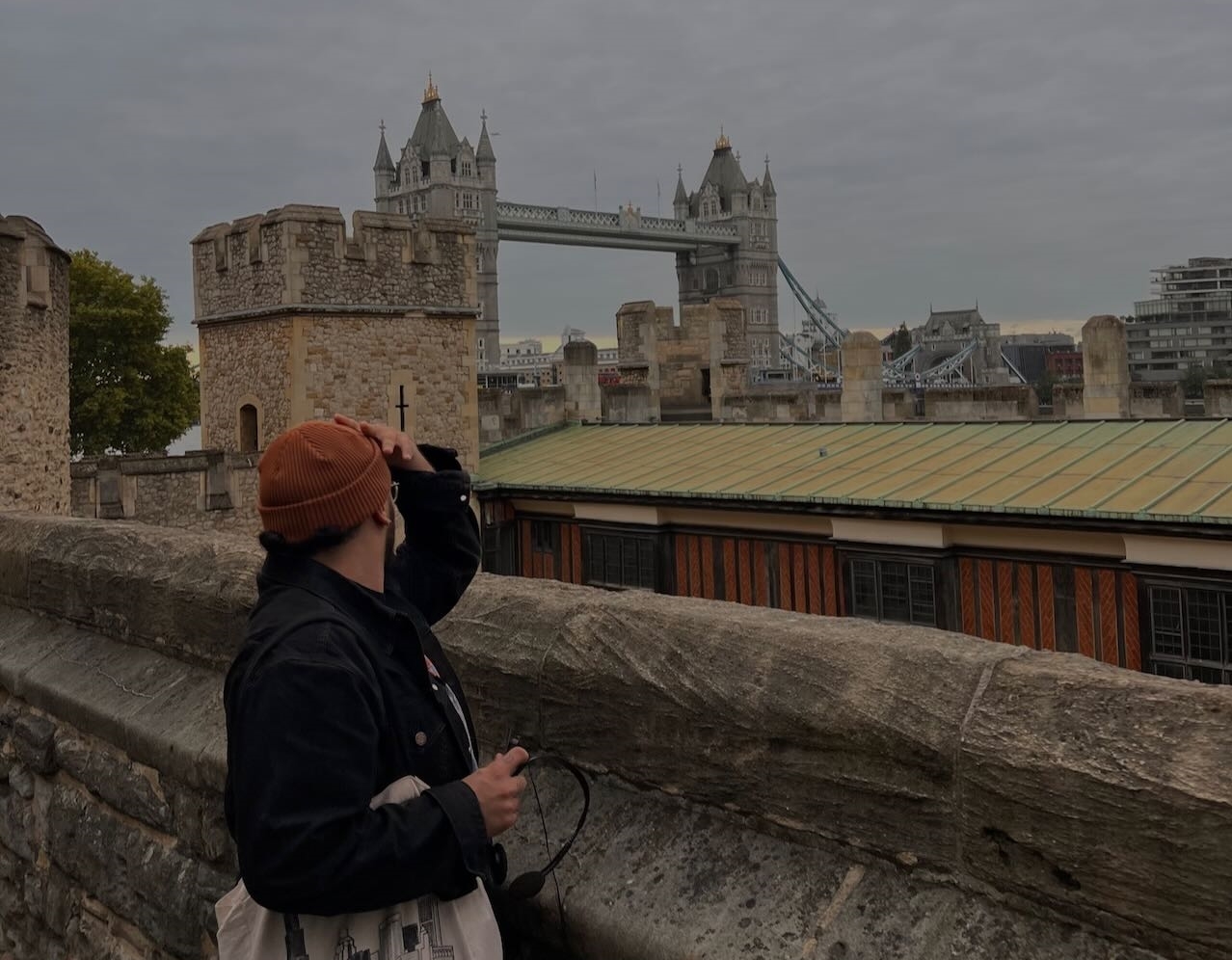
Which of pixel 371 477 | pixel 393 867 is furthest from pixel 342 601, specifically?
pixel 393 867

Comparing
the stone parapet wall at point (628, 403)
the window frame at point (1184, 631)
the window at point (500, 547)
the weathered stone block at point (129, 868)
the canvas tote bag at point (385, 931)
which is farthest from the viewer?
the stone parapet wall at point (628, 403)

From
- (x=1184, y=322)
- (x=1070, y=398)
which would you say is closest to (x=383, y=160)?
(x=1184, y=322)

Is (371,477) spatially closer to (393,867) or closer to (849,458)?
(393,867)

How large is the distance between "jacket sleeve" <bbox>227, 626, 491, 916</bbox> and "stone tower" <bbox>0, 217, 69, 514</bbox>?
7.83 m

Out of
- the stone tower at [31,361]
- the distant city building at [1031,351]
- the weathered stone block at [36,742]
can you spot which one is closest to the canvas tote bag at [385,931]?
the weathered stone block at [36,742]

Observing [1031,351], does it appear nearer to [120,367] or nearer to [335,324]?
[120,367]

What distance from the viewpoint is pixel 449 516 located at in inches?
95.1

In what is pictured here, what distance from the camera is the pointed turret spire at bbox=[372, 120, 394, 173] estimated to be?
429 feet

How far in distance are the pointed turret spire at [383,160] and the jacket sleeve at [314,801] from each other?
13530cm

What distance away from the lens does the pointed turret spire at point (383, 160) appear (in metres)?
131

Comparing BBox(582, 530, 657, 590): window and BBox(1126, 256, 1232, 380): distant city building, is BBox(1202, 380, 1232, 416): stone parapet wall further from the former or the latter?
BBox(1126, 256, 1232, 380): distant city building

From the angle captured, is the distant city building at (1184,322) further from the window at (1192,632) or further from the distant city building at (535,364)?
the window at (1192,632)

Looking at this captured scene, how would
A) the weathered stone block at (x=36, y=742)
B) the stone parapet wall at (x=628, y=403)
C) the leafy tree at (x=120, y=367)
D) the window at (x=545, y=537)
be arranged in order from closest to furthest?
the weathered stone block at (x=36, y=742)
the window at (x=545, y=537)
the stone parapet wall at (x=628, y=403)
the leafy tree at (x=120, y=367)

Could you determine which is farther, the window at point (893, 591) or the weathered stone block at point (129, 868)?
the window at point (893, 591)
